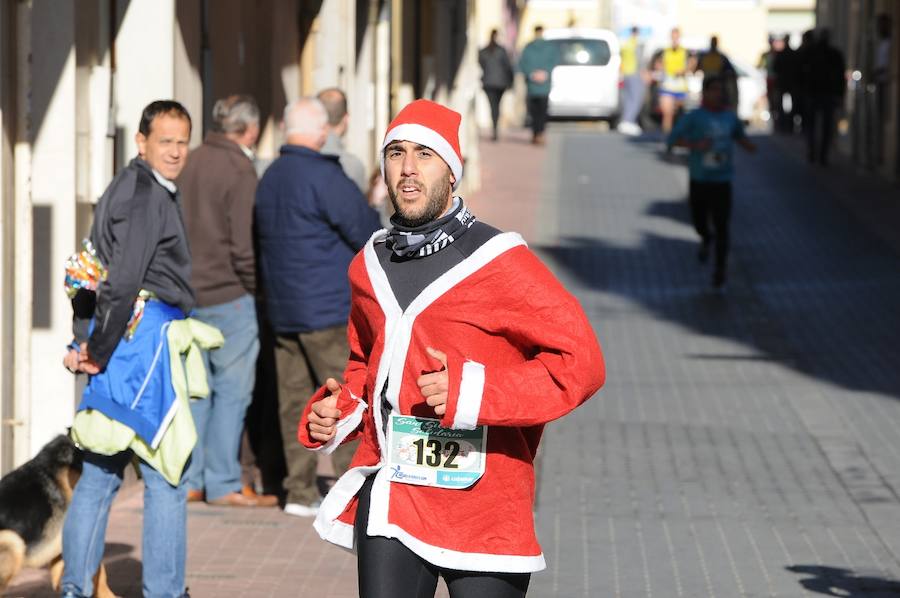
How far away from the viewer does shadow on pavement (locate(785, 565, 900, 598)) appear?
764 centimetres

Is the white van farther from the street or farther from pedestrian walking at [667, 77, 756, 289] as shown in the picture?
pedestrian walking at [667, 77, 756, 289]

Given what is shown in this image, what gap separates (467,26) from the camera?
95.2 feet

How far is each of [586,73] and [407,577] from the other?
3419 cm

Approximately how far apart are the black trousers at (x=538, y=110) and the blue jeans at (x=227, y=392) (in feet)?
76.6

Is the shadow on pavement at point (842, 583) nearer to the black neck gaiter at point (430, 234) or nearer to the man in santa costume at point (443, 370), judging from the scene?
the man in santa costume at point (443, 370)

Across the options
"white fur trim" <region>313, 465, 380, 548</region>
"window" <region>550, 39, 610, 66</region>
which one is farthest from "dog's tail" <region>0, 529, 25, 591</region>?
"window" <region>550, 39, 610, 66</region>

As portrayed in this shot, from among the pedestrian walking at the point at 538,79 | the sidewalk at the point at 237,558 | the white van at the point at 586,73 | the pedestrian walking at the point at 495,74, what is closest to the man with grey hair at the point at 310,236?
the sidewalk at the point at 237,558

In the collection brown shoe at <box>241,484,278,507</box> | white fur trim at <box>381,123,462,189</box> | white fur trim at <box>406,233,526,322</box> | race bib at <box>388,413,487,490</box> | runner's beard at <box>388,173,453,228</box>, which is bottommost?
brown shoe at <box>241,484,278,507</box>

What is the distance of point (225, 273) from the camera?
9.03 meters

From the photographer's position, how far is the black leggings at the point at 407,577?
4426mm

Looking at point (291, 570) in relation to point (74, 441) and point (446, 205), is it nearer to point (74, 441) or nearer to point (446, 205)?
point (74, 441)

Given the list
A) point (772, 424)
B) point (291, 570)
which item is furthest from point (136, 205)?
point (772, 424)

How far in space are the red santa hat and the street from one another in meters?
3.22

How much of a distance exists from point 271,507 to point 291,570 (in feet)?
4.95
